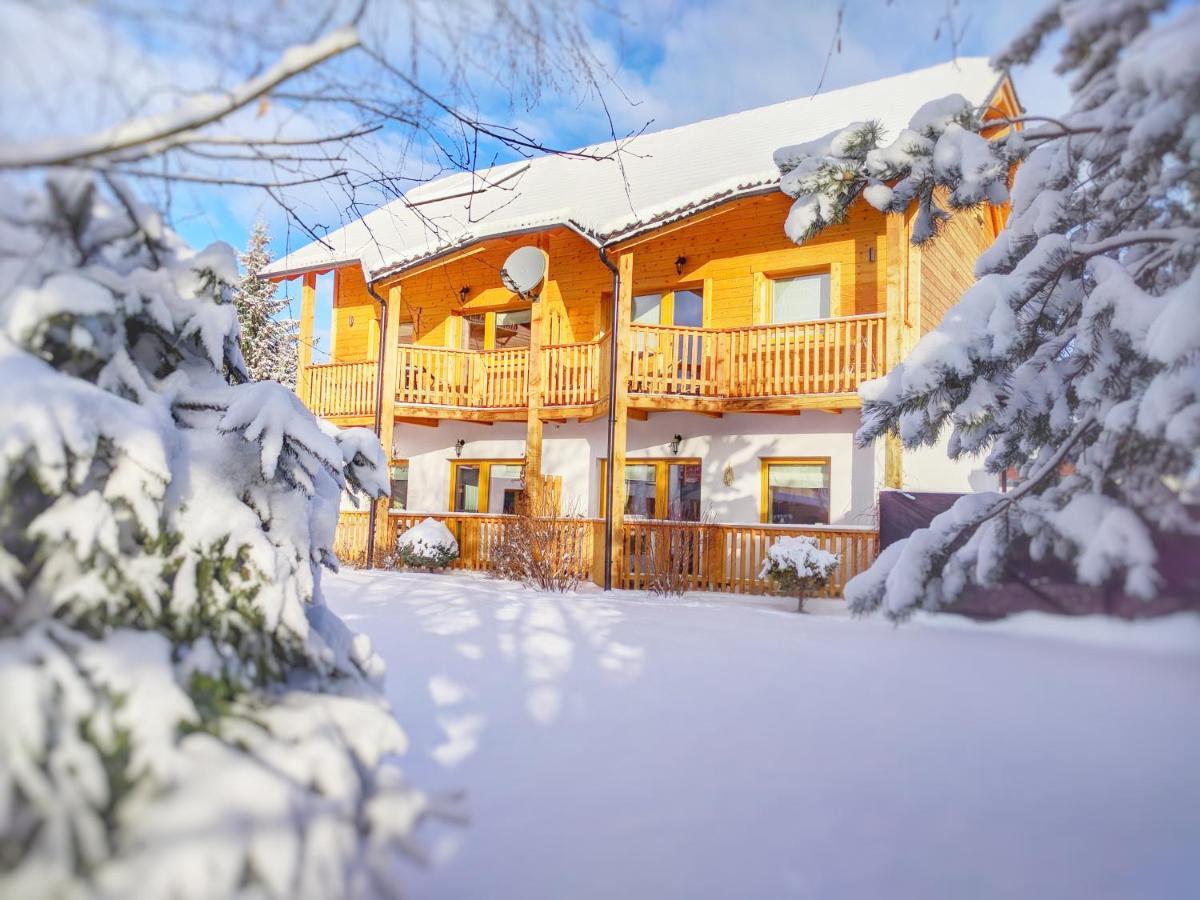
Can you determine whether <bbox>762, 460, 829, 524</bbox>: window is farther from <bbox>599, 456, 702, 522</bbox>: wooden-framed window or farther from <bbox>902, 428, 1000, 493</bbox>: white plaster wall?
<bbox>902, 428, 1000, 493</bbox>: white plaster wall

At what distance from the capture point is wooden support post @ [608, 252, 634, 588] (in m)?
8.84

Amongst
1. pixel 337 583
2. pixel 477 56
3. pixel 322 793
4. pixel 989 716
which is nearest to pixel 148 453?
pixel 322 793

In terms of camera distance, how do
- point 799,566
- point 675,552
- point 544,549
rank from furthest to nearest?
point 675,552 < point 544,549 < point 799,566

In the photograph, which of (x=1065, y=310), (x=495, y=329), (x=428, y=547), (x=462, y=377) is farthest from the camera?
(x=495, y=329)

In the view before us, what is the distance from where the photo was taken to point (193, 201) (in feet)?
5.42

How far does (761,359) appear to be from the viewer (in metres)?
9.09

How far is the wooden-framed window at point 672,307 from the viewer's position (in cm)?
1084

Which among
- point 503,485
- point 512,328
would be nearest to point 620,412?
point 503,485

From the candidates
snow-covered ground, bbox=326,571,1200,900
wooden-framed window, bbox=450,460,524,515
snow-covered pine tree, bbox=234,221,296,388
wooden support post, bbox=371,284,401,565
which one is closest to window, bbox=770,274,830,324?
wooden-framed window, bbox=450,460,524,515

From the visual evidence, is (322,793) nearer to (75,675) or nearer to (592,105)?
(75,675)

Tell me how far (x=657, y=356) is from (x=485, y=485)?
4375 mm

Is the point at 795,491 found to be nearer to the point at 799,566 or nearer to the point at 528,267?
the point at 799,566

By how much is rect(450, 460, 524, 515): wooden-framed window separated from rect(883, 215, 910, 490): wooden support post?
5.89 metres

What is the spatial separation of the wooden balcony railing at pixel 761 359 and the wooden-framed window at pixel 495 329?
3454 millimetres
